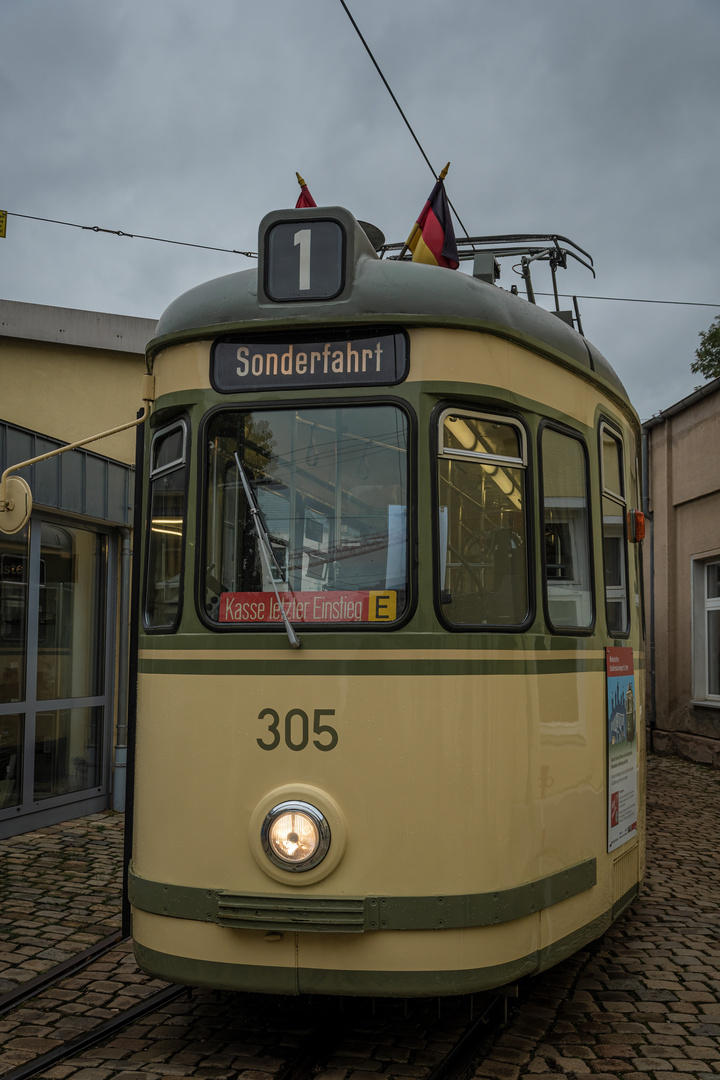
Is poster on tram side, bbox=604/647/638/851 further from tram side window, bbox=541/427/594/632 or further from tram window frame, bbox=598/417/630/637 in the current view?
tram side window, bbox=541/427/594/632

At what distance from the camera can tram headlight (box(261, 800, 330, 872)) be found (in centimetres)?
379

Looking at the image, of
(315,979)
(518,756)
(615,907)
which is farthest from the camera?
(615,907)

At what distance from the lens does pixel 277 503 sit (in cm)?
401

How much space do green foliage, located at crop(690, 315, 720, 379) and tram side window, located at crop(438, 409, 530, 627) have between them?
18907 mm

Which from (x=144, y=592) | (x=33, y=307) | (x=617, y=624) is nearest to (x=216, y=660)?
(x=144, y=592)

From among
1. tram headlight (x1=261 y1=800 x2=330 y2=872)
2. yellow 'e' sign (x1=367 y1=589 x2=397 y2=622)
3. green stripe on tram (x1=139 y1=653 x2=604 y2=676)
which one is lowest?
tram headlight (x1=261 y1=800 x2=330 y2=872)

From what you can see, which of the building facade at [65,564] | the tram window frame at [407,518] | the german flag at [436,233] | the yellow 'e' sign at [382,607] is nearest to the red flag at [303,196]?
the german flag at [436,233]

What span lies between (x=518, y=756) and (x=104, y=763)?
7.05 m

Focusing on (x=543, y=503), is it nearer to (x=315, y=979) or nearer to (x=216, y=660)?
(x=216, y=660)

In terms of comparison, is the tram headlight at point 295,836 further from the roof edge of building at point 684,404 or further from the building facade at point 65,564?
the roof edge of building at point 684,404

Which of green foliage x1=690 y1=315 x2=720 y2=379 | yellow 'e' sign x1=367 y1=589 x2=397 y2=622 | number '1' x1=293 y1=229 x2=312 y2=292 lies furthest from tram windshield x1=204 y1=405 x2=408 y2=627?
green foliage x1=690 y1=315 x2=720 y2=379

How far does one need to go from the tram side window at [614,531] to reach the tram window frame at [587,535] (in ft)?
0.59

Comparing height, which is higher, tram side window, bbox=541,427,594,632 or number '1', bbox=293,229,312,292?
number '1', bbox=293,229,312,292

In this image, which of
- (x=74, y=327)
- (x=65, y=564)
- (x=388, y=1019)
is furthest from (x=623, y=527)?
(x=74, y=327)
